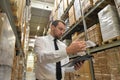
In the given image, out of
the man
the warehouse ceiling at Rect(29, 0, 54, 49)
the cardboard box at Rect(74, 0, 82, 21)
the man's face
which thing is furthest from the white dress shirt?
the warehouse ceiling at Rect(29, 0, 54, 49)

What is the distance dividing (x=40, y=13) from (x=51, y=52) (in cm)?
899

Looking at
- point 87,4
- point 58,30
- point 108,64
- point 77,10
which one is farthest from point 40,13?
point 108,64

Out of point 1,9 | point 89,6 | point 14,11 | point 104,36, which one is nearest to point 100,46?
point 104,36

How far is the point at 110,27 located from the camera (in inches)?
118

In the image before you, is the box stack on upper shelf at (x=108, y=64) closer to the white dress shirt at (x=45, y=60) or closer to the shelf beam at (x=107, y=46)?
the shelf beam at (x=107, y=46)

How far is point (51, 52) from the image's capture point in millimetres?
2293

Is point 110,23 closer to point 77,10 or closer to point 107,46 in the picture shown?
point 107,46

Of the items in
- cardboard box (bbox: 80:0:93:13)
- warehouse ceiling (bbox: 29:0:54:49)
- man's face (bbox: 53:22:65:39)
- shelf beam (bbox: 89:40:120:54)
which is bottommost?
shelf beam (bbox: 89:40:120:54)

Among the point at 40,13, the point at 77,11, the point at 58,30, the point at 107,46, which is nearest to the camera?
the point at 58,30

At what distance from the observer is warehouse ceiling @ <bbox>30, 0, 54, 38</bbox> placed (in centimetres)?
984

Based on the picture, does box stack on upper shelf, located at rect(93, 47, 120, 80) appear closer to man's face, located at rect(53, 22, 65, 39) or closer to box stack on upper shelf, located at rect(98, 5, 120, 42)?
box stack on upper shelf, located at rect(98, 5, 120, 42)

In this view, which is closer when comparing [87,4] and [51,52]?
[51,52]

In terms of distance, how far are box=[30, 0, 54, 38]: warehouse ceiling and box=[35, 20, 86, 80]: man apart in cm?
730

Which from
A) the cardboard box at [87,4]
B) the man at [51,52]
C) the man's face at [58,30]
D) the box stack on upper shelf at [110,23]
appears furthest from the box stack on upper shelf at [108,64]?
the cardboard box at [87,4]
